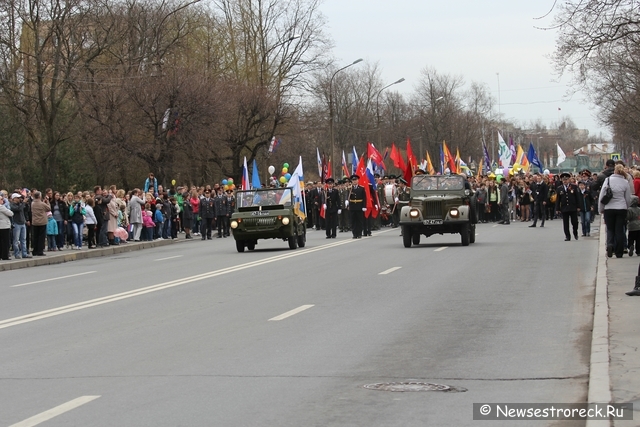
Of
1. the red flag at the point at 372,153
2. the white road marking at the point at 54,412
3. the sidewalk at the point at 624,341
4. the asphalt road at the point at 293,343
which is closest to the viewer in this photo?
the white road marking at the point at 54,412

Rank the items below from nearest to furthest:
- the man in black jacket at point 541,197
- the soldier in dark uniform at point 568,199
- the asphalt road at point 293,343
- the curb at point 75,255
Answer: the asphalt road at point 293,343 → the curb at point 75,255 → the soldier in dark uniform at point 568,199 → the man in black jacket at point 541,197

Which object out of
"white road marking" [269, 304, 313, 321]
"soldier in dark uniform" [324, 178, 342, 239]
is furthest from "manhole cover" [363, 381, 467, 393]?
"soldier in dark uniform" [324, 178, 342, 239]

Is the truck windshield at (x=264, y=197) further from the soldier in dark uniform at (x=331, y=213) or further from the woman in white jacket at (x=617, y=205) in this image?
the woman in white jacket at (x=617, y=205)

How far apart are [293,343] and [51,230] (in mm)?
21290

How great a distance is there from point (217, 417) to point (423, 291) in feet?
28.5

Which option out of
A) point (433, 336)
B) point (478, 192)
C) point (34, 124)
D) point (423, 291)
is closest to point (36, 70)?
point (34, 124)

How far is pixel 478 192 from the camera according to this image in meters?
45.4

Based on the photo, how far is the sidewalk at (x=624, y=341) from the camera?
7562 mm

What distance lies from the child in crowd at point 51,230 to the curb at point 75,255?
613 mm

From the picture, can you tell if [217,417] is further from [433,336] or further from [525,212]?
[525,212]

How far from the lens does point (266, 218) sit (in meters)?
27.9

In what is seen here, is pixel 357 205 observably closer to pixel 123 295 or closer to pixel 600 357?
pixel 123 295

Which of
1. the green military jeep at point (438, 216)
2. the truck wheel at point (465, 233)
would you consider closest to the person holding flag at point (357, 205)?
the green military jeep at point (438, 216)

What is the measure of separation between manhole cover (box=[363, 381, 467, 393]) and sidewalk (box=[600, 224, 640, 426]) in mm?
1238
